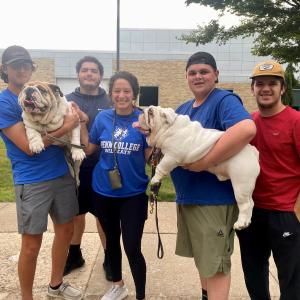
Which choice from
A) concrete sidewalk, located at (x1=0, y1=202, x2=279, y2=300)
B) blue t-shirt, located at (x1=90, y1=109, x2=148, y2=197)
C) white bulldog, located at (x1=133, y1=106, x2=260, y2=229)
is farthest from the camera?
concrete sidewalk, located at (x1=0, y1=202, x2=279, y2=300)

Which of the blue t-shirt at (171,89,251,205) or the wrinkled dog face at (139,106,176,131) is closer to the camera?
the blue t-shirt at (171,89,251,205)

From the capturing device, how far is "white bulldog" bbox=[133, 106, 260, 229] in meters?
2.72

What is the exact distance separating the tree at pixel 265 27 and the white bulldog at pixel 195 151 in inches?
300

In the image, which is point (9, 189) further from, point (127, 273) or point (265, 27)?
point (265, 27)

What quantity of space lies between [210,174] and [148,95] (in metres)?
28.4

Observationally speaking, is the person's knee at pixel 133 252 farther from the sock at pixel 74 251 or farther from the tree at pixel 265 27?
the tree at pixel 265 27

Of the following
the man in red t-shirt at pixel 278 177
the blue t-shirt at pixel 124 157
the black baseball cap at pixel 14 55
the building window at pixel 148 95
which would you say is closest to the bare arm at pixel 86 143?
the blue t-shirt at pixel 124 157

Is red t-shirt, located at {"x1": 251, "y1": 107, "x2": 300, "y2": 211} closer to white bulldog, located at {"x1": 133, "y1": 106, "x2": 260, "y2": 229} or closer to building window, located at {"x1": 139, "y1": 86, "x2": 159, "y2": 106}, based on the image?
white bulldog, located at {"x1": 133, "y1": 106, "x2": 260, "y2": 229}

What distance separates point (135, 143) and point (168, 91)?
28.8m

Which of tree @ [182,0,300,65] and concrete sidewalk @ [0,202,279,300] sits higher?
tree @ [182,0,300,65]

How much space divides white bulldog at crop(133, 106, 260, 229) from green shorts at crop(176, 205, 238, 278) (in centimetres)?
11

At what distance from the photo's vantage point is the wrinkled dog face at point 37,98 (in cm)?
304

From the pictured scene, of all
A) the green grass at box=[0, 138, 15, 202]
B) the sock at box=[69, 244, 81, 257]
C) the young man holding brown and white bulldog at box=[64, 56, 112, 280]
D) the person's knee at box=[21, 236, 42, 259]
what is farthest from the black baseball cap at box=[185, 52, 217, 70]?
Answer: the green grass at box=[0, 138, 15, 202]

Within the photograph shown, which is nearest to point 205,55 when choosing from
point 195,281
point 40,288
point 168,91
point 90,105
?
point 90,105
